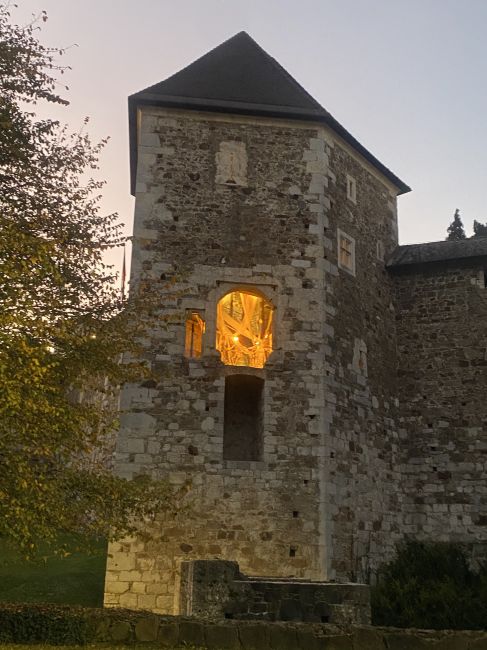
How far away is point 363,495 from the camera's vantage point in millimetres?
14906

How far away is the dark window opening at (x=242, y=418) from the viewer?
1464 cm

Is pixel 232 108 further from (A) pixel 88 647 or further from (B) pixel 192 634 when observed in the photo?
(A) pixel 88 647

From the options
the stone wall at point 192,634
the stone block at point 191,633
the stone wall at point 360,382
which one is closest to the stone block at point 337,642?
the stone wall at point 192,634

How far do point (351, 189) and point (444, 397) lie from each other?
5.17 metres

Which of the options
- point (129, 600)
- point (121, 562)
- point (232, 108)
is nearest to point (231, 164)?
point (232, 108)

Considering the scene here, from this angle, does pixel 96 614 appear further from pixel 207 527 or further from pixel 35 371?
pixel 207 527

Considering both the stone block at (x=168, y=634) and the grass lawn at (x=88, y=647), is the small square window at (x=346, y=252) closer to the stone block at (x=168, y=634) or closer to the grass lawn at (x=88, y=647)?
the stone block at (x=168, y=634)

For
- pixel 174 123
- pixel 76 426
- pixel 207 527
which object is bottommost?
pixel 207 527

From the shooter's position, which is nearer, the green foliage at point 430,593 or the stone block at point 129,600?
the stone block at point 129,600

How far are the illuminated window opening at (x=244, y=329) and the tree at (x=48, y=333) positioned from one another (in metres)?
4.17

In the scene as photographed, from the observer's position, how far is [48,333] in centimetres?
877

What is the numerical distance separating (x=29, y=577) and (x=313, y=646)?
7730 millimetres

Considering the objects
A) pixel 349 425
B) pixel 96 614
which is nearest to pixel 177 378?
pixel 349 425

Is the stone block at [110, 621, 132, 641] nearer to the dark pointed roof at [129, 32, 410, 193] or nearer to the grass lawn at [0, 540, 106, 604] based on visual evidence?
the grass lawn at [0, 540, 106, 604]
